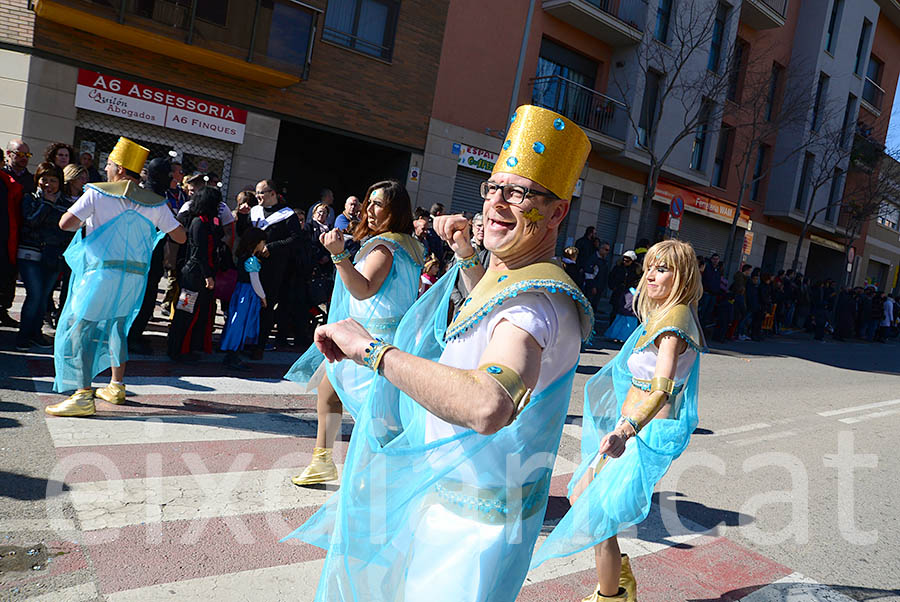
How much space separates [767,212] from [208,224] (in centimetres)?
2742

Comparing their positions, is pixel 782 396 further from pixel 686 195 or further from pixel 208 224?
pixel 686 195

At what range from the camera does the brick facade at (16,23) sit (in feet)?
38.0

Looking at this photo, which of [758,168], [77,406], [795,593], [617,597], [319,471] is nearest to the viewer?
[617,597]

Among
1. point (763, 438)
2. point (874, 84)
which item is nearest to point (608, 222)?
point (763, 438)

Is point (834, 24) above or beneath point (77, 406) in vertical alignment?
above

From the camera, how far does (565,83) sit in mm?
19750

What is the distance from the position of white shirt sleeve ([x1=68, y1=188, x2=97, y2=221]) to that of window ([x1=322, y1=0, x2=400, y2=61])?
11.1m

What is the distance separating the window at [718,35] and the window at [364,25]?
12.2 m

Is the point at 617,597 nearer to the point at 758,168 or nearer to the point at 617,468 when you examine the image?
the point at 617,468

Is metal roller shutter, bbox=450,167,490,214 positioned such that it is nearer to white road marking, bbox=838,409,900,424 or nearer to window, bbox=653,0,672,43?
window, bbox=653,0,672,43

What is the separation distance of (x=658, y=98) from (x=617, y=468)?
2092cm

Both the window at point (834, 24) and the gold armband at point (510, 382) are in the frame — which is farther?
the window at point (834, 24)

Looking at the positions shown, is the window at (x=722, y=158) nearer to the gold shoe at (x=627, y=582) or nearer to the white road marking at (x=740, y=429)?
the white road marking at (x=740, y=429)

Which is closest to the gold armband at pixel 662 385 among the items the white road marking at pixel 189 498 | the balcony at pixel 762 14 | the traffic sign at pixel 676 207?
the white road marking at pixel 189 498
